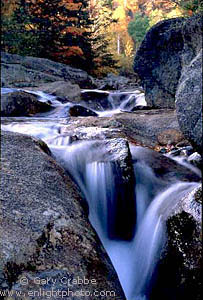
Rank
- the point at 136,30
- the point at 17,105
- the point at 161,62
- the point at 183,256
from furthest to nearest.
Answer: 1. the point at 136,30
2. the point at 17,105
3. the point at 161,62
4. the point at 183,256

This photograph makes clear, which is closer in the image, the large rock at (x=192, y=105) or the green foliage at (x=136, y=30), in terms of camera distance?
the large rock at (x=192, y=105)

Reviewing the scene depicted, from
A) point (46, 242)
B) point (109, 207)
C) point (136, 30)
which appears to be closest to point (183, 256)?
point (46, 242)

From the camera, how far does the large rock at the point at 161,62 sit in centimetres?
665

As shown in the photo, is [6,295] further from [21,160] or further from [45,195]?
[21,160]

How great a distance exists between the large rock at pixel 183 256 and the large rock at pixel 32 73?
10.6 metres

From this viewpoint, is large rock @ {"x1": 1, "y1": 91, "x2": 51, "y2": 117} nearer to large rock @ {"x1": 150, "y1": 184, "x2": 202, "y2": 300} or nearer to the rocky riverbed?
the rocky riverbed

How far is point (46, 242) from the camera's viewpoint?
6.92ft

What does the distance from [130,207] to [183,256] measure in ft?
3.95

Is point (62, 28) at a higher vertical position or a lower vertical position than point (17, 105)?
higher

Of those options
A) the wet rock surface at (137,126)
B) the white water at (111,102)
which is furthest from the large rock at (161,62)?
the white water at (111,102)

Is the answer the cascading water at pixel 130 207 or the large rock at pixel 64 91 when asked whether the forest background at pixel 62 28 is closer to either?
the large rock at pixel 64 91

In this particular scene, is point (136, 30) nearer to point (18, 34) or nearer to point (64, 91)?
point (18, 34)

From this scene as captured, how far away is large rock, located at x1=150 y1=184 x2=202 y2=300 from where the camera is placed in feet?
7.00

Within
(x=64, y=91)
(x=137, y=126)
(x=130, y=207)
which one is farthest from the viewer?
(x=64, y=91)
